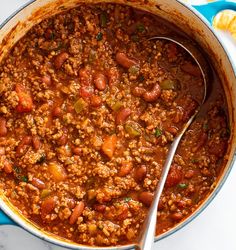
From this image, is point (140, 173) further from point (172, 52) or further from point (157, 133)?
point (172, 52)

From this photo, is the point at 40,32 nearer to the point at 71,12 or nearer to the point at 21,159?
the point at 71,12

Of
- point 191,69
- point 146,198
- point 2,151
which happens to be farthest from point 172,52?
point 2,151

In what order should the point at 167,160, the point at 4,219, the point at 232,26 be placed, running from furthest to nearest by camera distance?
the point at 232,26 → the point at 167,160 → the point at 4,219

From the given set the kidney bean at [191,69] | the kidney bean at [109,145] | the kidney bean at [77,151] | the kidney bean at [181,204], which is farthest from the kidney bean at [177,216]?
the kidney bean at [191,69]

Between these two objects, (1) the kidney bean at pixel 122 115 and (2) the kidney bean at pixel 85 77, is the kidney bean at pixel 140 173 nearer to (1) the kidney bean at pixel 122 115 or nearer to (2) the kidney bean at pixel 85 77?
(1) the kidney bean at pixel 122 115

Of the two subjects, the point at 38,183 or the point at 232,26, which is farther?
the point at 232,26
